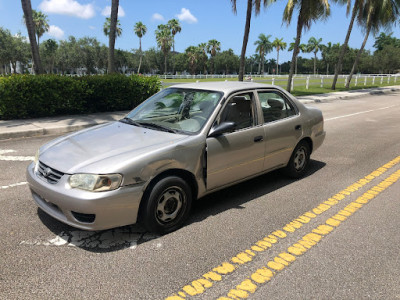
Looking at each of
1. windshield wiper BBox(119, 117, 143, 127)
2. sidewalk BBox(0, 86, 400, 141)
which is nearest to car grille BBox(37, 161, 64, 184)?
windshield wiper BBox(119, 117, 143, 127)

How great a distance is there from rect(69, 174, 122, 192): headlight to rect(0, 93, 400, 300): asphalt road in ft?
2.07

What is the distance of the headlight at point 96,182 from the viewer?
114 inches

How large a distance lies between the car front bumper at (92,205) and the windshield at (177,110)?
3.51 feet

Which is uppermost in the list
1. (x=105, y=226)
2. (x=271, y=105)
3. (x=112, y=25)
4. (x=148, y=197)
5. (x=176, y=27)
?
(x=176, y=27)

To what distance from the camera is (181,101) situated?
4277 millimetres

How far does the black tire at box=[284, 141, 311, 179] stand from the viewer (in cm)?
496

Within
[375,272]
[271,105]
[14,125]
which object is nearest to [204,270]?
[375,272]

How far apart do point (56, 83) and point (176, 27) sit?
205 feet

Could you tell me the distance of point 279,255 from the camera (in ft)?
9.91

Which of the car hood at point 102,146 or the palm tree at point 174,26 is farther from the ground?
the palm tree at point 174,26

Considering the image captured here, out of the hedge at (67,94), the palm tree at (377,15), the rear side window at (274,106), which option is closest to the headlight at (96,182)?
the rear side window at (274,106)

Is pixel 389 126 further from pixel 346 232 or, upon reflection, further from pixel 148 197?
pixel 148 197

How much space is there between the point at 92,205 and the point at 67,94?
8.70 m

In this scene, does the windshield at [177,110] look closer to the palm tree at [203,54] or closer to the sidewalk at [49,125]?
the sidewalk at [49,125]
